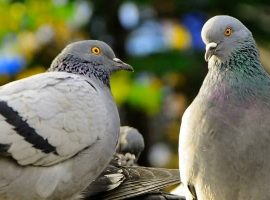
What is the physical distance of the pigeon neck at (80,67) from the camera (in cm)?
615

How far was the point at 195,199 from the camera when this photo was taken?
5.63m

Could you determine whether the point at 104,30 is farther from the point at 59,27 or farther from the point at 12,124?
the point at 12,124

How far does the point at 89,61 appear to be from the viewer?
6.20m

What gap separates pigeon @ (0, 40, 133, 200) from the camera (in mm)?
5316

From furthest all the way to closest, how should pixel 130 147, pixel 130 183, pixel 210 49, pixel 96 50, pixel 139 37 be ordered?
1. pixel 139 37
2. pixel 130 147
3. pixel 96 50
4. pixel 130 183
5. pixel 210 49

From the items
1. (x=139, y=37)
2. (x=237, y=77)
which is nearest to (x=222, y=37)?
(x=237, y=77)

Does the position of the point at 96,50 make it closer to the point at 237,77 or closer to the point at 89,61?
the point at 89,61

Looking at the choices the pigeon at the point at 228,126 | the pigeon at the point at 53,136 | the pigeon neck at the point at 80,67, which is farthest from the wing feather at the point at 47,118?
the pigeon at the point at 228,126

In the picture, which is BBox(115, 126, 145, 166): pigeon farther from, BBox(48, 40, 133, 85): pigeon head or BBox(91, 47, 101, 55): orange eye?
BBox(91, 47, 101, 55): orange eye

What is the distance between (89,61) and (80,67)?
0.09 m

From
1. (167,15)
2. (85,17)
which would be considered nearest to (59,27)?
(85,17)

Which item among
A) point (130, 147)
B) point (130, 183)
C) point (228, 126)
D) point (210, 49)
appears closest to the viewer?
point (228, 126)

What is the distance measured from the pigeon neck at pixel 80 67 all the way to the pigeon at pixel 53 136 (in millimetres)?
273

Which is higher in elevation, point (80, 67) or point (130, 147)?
point (80, 67)
